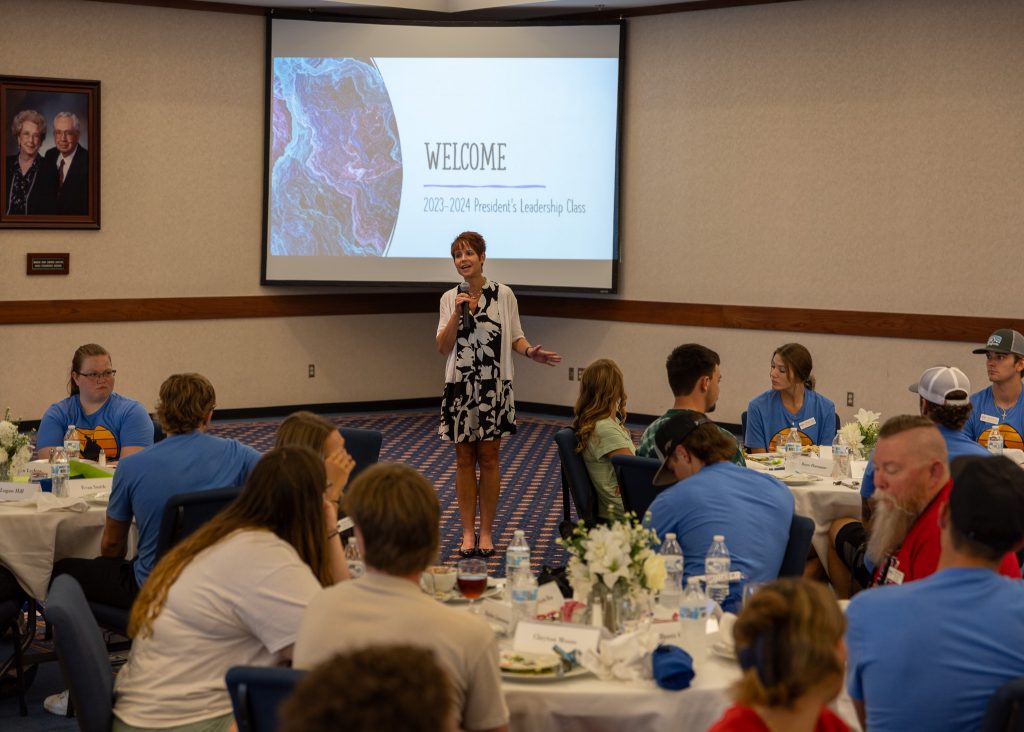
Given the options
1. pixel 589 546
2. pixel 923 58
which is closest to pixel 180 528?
pixel 589 546

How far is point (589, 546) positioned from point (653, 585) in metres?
0.19

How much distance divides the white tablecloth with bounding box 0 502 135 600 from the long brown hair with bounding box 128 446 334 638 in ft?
5.87

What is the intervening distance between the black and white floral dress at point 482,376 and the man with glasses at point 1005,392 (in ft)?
8.26

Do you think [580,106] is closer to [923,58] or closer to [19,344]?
[923,58]

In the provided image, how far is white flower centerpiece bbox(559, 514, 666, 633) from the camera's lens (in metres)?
3.26

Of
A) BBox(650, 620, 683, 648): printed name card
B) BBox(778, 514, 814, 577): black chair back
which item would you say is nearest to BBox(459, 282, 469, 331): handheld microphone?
BBox(778, 514, 814, 577): black chair back

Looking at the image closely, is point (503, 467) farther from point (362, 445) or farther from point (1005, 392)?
point (1005, 392)

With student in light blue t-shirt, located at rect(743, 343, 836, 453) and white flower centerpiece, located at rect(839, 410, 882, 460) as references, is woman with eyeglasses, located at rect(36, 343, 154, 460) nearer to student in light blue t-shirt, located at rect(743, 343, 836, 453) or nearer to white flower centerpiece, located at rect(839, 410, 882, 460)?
student in light blue t-shirt, located at rect(743, 343, 836, 453)

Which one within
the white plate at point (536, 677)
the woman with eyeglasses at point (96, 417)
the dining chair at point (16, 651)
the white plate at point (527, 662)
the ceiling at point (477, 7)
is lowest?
the dining chair at point (16, 651)

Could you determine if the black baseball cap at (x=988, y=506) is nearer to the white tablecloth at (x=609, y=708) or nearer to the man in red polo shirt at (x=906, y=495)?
the white tablecloth at (x=609, y=708)

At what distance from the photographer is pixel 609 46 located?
11109mm

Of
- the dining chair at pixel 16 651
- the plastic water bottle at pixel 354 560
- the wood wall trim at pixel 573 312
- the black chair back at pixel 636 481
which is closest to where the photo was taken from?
the plastic water bottle at pixel 354 560

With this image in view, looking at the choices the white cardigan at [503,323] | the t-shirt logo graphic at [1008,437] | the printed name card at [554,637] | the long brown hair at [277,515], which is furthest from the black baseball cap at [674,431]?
the white cardigan at [503,323]

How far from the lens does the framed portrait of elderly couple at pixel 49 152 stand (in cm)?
1027
